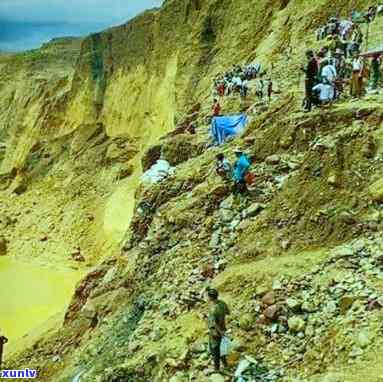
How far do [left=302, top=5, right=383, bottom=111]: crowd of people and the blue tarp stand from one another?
8.02 feet

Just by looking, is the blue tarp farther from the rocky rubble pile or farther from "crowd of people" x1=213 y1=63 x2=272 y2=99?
the rocky rubble pile

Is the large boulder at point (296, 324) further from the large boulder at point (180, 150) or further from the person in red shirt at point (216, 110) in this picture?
the person in red shirt at point (216, 110)


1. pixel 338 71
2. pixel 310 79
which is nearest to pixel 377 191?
pixel 310 79

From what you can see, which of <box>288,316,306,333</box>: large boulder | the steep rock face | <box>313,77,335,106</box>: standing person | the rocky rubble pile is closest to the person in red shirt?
the steep rock face

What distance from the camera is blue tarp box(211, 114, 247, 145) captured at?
17.6m

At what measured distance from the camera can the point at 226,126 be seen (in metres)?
17.9

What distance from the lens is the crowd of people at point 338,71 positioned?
1396cm

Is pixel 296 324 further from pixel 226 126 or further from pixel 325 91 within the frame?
pixel 226 126

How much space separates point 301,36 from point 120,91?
1510 centimetres

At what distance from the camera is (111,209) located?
95.2 ft

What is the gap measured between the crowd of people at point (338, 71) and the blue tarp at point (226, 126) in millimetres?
2446

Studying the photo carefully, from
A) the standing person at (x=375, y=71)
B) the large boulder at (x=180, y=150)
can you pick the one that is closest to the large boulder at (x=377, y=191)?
the standing person at (x=375, y=71)

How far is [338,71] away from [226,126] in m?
3.32

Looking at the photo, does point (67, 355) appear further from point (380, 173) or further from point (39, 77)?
point (39, 77)
